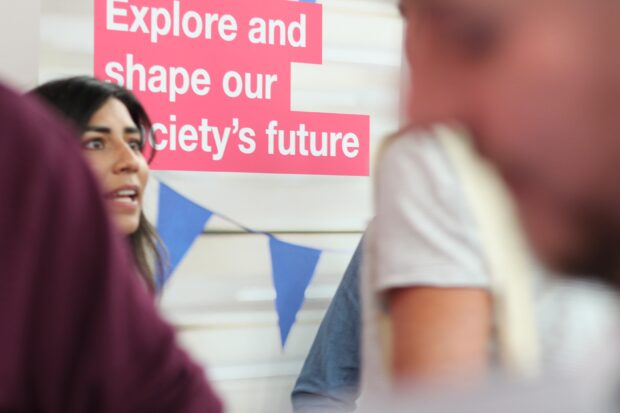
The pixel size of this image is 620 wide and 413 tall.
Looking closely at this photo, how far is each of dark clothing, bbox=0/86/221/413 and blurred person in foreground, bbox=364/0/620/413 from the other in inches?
12.8

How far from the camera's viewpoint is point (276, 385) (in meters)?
1.59

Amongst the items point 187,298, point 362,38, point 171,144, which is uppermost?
point 362,38

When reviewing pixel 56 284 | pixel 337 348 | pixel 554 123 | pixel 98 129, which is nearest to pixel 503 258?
pixel 554 123

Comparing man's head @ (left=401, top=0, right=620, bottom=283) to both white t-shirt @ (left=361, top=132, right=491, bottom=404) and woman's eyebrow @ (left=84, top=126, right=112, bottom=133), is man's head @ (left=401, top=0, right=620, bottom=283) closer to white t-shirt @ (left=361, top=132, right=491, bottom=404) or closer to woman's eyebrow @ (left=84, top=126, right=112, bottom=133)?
white t-shirt @ (left=361, top=132, right=491, bottom=404)

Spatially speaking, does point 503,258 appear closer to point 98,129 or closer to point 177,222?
point 98,129

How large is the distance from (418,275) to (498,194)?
6cm

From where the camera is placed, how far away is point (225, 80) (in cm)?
159

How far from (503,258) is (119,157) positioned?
4.05 feet

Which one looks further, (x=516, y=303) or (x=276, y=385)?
(x=276, y=385)

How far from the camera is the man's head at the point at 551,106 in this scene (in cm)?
6

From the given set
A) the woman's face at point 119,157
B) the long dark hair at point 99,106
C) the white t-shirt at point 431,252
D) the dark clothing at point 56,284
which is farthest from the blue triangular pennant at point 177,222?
the white t-shirt at point 431,252

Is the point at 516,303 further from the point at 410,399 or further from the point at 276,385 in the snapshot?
Answer: the point at 276,385

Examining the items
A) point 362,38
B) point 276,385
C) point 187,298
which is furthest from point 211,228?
point 362,38

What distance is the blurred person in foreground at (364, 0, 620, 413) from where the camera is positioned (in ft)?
0.20
